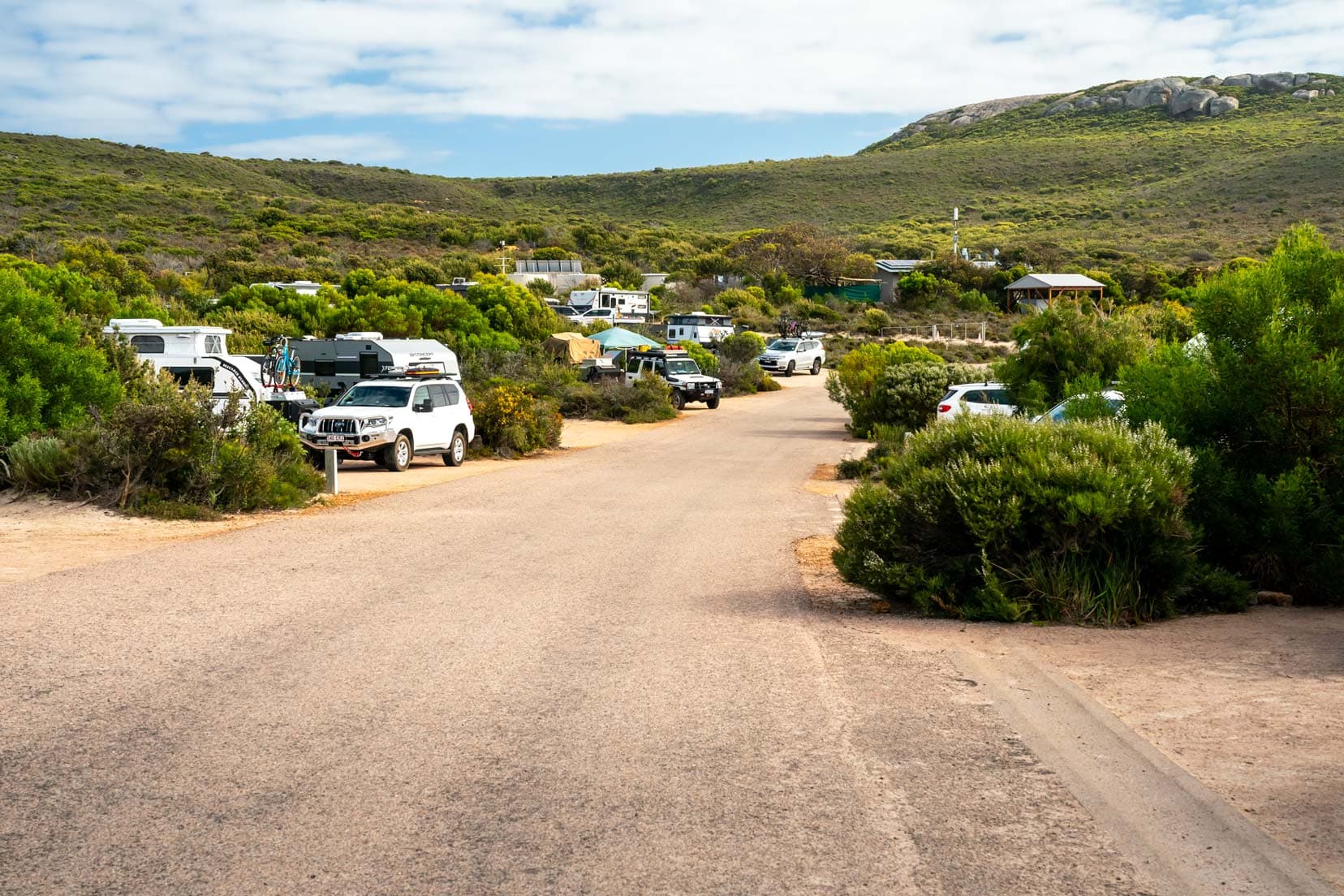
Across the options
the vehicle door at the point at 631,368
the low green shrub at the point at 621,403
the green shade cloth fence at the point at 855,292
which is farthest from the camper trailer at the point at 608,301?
the low green shrub at the point at 621,403

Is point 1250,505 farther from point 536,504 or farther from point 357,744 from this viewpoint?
point 536,504

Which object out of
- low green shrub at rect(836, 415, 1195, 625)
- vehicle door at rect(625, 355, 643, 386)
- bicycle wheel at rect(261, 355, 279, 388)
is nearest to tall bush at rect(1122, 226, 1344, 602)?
low green shrub at rect(836, 415, 1195, 625)

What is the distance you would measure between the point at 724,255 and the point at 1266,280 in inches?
2963

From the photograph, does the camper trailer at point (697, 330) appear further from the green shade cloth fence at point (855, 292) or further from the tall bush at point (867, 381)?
the green shade cloth fence at point (855, 292)

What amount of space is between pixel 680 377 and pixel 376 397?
19297mm

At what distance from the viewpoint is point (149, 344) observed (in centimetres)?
2428

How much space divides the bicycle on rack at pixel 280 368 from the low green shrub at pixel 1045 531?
60.3 ft

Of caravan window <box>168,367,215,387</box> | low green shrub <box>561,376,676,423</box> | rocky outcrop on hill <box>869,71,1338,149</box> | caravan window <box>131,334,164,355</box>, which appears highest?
rocky outcrop on hill <box>869,71,1338,149</box>

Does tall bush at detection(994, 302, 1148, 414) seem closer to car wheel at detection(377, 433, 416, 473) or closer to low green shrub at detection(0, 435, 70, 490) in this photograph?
car wheel at detection(377, 433, 416, 473)

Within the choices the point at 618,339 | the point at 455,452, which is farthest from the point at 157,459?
the point at 618,339

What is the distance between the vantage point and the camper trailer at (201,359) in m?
23.3

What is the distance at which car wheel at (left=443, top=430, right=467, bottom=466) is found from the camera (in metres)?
23.6

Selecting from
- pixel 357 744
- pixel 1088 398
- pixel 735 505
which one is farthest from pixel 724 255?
pixel 357 744

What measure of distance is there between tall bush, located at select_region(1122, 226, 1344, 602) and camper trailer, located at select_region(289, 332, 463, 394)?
20.4 m
